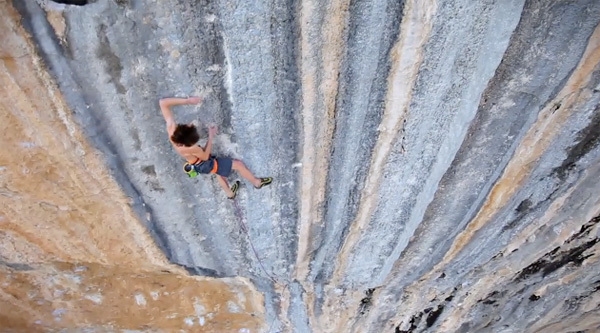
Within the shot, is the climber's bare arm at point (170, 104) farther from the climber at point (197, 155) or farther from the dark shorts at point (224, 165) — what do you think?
the dark shorts at point (224, 165)

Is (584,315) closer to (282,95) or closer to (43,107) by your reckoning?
(282,95)

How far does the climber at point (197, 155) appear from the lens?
1597 millimetres

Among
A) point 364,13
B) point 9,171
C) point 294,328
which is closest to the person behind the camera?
point 364,13

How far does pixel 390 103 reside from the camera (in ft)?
5.43

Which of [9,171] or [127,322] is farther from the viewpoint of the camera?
[127,322]

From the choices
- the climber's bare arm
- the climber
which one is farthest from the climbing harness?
the climber's bare arm

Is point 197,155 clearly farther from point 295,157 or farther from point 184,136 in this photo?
point 295,157

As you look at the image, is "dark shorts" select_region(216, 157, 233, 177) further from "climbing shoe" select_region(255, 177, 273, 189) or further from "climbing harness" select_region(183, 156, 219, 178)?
"climbing shoe" select_region(255, 177, 273, 189)

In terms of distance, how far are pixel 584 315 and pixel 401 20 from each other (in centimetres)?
251

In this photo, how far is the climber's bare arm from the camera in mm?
1573

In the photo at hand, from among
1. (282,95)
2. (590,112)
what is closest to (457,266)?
(590,112)

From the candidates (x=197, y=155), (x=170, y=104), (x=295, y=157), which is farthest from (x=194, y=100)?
(x=295, y=157)

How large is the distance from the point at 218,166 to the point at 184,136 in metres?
0.18

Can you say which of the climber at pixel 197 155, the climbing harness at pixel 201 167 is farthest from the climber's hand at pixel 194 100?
the climbing harness at pixel 201 167
